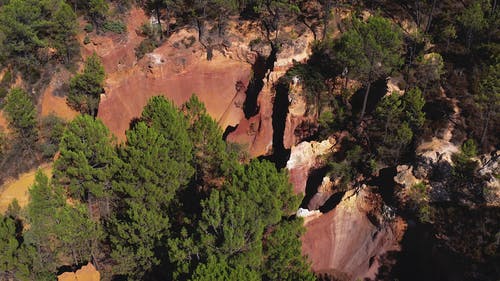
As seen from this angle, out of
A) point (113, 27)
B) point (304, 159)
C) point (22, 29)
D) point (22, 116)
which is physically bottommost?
point (304, 159)

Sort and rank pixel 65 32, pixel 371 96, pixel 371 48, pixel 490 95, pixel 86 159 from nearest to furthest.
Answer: pixel 490 95
pixel 371 48
pixel 86 159
pixel 371 96
pixel 65 32

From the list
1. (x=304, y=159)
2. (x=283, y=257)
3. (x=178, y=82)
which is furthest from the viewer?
(x=178, y=82)

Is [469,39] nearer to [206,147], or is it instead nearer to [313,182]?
[313,182]

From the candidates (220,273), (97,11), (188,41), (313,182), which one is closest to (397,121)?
(313,182)

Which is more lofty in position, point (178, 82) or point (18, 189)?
point (178, 82)

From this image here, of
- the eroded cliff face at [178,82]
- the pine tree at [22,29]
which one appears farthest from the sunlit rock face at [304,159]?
the pine tree at [22,29]

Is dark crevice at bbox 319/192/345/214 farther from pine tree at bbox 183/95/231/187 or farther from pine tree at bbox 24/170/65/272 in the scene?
pine tree at bbox 24/170/65/272
